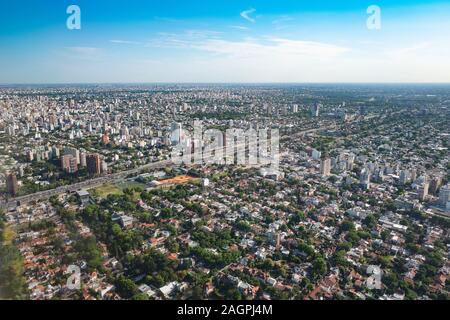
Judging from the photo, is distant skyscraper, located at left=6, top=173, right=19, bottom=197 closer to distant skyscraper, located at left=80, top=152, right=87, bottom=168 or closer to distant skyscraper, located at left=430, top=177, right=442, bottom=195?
distant skyscraper, located at left=80, top=152, right=87, bottom=168

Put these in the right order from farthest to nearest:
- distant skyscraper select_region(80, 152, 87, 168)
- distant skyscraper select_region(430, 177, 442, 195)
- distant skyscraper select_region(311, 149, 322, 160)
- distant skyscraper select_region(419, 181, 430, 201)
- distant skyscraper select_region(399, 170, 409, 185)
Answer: distant skyscraper select_region(311, 149, 322, 160) < distant skyscraper select_region(80, 152, 87, 168) < distant skyscraper select_region(399, 170, 409, 185) < distant skyscraper select_region(430, 177, 442, 195) < distant skyscraper select_region(419, 181, 430, 201)

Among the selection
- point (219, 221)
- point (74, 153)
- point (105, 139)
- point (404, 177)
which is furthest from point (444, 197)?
point (105, 139)

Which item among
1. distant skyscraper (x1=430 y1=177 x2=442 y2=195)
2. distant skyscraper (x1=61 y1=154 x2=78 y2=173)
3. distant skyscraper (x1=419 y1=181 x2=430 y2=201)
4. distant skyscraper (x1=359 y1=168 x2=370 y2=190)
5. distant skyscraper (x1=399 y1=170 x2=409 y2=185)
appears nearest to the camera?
distant skyscraper (x1=419 y1=181 x2=430 y2=201)

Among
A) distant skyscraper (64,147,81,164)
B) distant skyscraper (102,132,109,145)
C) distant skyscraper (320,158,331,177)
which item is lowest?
distant skyscraper (320,158,331,177)

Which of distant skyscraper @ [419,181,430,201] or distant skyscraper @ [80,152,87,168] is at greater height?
distant skyscraper @ [80,152,87,168]

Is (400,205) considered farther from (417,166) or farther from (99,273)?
(99,273)

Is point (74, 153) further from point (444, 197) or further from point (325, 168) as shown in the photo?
point (444, 197)

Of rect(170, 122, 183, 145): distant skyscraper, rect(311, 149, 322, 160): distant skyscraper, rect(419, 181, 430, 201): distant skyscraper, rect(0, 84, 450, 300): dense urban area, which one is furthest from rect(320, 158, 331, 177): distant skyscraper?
rect(170, 122, 183, 145): distant skyscraper

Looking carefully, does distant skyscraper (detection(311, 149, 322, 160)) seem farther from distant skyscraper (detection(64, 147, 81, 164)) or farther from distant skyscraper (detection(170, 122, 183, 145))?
distant skyscraper (detection(64, 147, 81, 164))

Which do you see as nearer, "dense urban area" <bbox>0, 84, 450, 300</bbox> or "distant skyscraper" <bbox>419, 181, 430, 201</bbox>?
"dense urban area" <bbox>0, 84, 450, 300</bbox>
